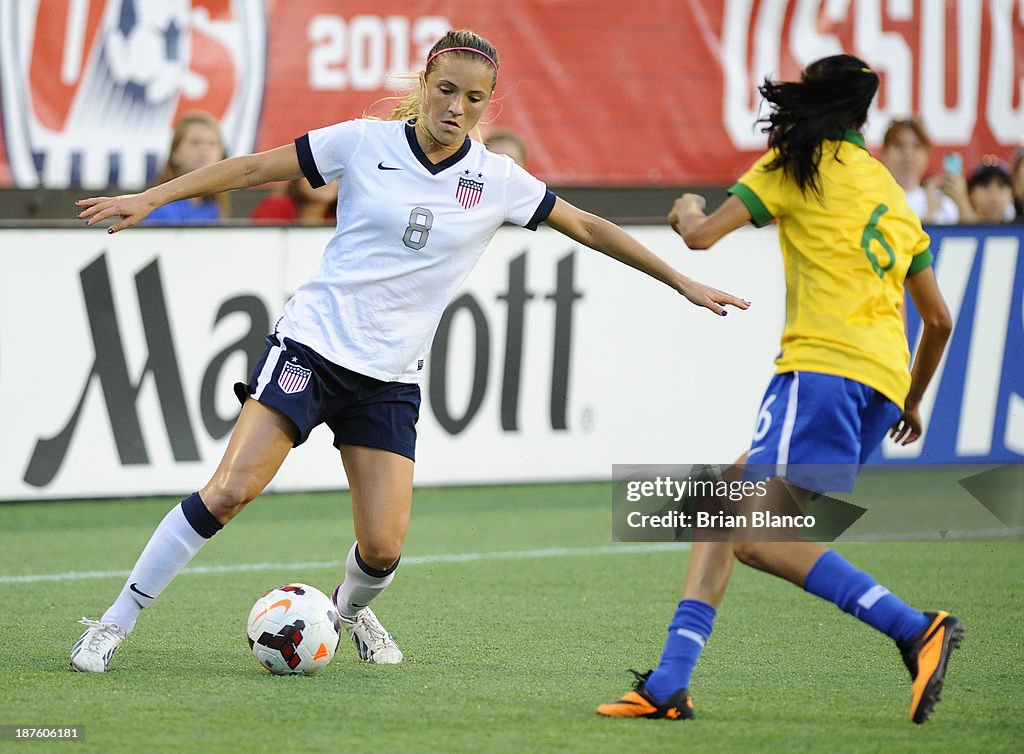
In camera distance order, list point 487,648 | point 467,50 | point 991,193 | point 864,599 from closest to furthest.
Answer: point 864,599 → point 467,50 → point 487,648 → point 991,193

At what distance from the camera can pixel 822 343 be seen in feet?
15.4

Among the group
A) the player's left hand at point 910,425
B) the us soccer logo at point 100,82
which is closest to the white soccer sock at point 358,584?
the player's left hand at point 910,425

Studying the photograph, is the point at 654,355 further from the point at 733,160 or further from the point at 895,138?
the point at 733,160

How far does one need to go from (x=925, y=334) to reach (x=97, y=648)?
9.37 feet

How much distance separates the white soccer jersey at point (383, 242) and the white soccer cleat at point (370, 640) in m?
0.94

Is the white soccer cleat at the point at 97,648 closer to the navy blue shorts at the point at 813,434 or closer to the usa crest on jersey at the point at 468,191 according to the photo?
the usa crest on jersey at the point at 468,191

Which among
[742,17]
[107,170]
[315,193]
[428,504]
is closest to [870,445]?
[428,504]

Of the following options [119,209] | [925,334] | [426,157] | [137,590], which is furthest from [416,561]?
[925,334]

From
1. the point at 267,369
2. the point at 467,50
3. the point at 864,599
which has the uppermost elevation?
the point at 467,50

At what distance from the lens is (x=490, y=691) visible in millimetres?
5109

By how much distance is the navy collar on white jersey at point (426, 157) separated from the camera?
5.31 meters

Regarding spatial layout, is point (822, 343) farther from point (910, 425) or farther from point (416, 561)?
point (416, 561)

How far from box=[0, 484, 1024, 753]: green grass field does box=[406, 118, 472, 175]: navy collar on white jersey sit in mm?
1688
